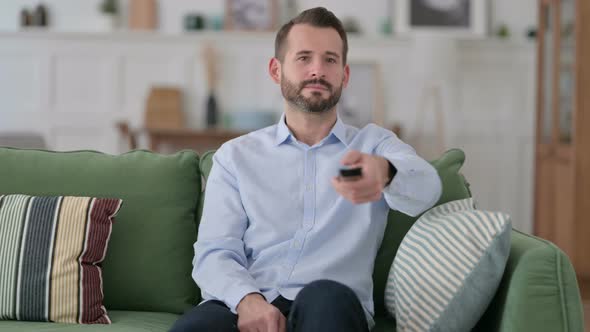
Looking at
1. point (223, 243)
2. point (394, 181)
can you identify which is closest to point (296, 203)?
point (223, 243)

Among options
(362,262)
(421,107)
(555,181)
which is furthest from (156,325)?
(421,107)

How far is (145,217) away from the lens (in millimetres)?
1950

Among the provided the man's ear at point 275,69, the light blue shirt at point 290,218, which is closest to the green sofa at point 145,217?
the light blue shirt at point 290,218

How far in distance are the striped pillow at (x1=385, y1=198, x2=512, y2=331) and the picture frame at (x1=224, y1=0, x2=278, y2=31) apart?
4.14m

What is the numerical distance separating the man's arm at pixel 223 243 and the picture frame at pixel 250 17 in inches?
150

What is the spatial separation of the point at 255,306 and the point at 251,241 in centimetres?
25

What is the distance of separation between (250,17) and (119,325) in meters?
4.11

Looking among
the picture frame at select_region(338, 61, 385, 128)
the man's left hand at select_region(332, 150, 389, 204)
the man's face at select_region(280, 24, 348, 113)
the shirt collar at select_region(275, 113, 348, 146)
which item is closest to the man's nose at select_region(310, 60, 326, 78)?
the man's face at select_region(280, 24, 348, 113)

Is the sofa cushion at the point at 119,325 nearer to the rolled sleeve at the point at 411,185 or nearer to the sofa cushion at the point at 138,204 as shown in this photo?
the sofa cushion at the point at 138,204

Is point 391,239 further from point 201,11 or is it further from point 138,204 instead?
point 201,11

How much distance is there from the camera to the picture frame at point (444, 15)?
5543 millimetres

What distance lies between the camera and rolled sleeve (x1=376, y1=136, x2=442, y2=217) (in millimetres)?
1529

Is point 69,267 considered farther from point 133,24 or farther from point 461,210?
point 133,24

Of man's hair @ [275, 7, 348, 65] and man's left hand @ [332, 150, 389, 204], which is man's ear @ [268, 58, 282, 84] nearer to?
man's hair @ [275, 7, 348, 65]
